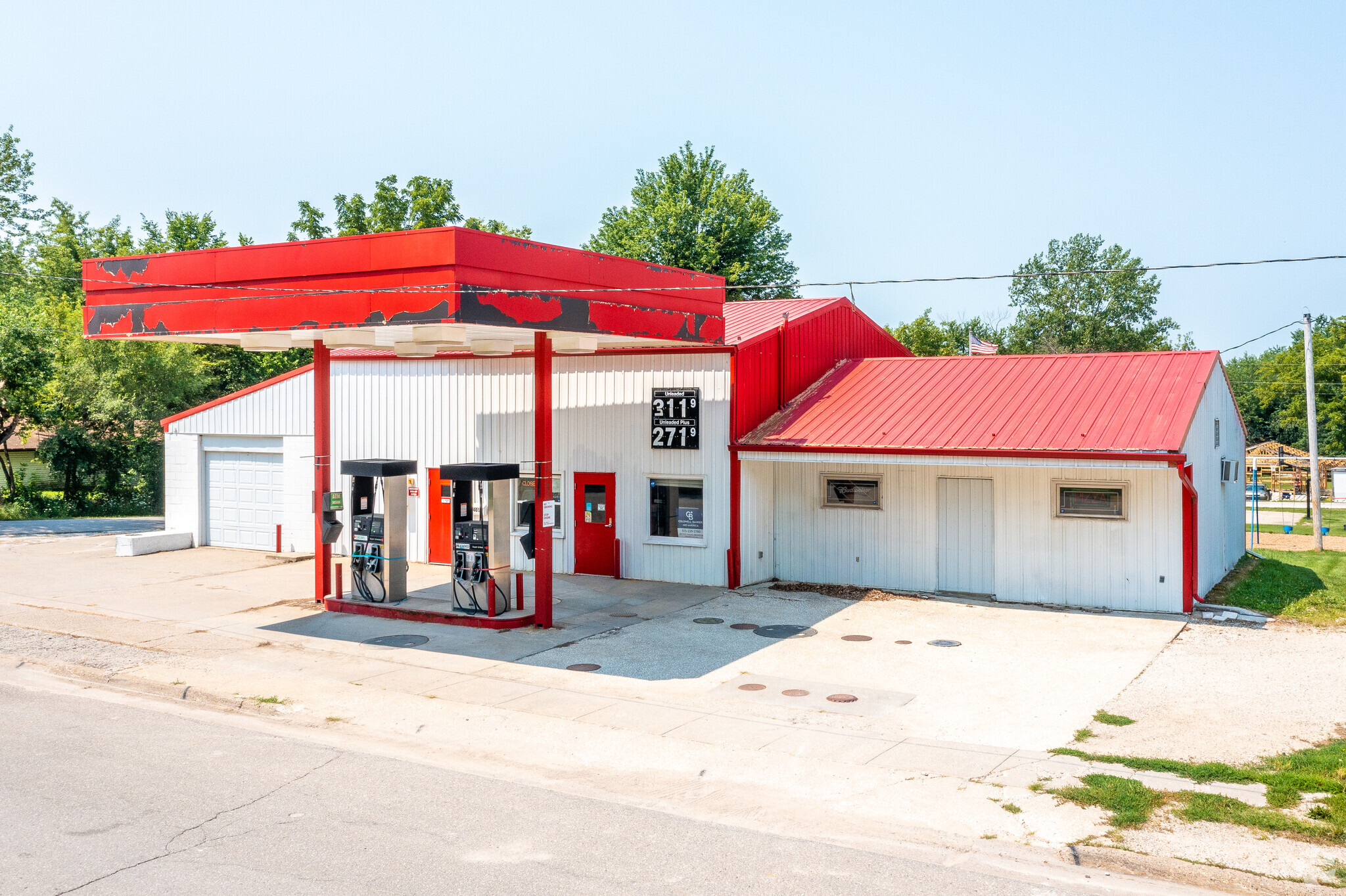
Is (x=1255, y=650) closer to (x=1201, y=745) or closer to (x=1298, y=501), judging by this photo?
(x=1201, y=745)

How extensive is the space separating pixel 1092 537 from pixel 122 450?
3231 centimetres

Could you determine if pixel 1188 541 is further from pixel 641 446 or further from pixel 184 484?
pixel 184 484

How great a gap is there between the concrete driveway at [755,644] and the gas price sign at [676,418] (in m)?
2.48

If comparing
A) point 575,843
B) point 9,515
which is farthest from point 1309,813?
point 9,515

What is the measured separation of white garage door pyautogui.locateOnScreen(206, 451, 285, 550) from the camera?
22375 mm

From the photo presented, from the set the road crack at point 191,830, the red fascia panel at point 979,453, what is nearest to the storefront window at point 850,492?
the red fascia panel at point 979,453

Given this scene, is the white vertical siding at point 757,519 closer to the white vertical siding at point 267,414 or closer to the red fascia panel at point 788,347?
the red fascia panel at point 788,347

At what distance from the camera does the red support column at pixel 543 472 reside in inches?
554

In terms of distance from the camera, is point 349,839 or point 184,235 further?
point 184,235

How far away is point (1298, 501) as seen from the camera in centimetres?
5347

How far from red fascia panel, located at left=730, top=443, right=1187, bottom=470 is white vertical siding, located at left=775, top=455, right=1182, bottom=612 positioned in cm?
15

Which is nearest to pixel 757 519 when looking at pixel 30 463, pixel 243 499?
pixel 243 499

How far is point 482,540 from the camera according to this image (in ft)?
48.4

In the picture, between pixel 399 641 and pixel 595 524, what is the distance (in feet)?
18.3
